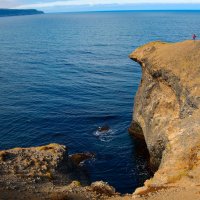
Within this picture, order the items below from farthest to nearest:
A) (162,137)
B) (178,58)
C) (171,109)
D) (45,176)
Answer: (178,58)
(171,109)
(162,137)
(45,176)

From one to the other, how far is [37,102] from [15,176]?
4124 centimetres

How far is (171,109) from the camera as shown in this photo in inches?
1880

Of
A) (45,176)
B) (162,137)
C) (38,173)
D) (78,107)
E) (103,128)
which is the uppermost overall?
(162,137)

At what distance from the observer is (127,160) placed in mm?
52125

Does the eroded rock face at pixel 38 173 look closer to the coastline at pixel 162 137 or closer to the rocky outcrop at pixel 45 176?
the rocky outcrop at pixel 45 176

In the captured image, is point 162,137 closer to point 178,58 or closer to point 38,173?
point 178,58

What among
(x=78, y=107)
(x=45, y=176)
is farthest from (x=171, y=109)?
(x=78, y=107)

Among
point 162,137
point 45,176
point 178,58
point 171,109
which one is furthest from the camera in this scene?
point 178,58

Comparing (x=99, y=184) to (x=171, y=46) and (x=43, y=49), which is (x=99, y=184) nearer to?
(x=171, y=46)

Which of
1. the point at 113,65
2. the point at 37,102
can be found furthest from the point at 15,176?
the point at 113,65

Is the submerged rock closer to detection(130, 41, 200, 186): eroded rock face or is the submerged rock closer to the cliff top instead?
detection(130, 41, 200, 186): eroded rock face

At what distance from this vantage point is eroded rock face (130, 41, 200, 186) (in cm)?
3550

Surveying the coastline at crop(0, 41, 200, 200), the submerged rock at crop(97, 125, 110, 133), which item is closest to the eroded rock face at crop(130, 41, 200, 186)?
the coastline at crop(0, 41, 200, 200)

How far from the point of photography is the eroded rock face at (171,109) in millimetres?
35500
